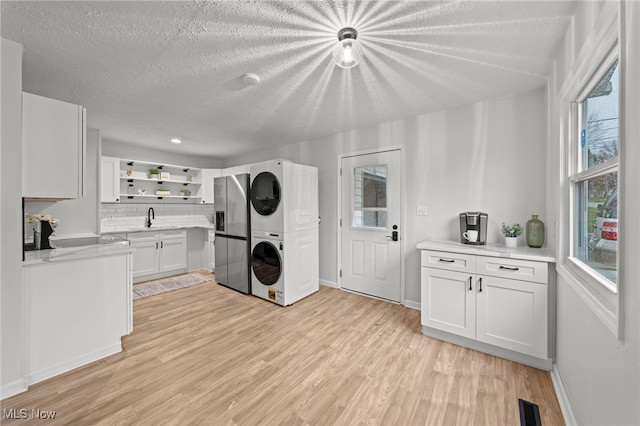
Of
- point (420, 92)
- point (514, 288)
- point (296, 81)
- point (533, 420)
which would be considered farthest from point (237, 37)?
point (533, 420)

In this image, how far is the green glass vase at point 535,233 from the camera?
2242mm

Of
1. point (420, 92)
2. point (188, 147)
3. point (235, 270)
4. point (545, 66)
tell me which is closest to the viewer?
point (545, 66)

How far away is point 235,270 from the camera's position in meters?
3.81

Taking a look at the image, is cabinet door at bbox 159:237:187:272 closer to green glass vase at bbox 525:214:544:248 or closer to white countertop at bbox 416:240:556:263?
white countertop at bbox 416:240:556:263

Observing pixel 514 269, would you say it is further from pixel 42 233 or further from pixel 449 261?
pixel 42 233

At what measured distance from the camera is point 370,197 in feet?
Answer: 11.5

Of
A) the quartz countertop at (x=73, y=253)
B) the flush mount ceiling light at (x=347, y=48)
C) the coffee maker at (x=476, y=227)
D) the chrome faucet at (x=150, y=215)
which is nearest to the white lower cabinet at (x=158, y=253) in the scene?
the chrome faucet at (x=150, y=215)

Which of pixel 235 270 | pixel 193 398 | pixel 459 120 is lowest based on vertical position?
pixel 193 398

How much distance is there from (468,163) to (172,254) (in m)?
4.86

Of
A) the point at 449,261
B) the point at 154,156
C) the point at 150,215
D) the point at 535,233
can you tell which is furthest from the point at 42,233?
the point at 535,233

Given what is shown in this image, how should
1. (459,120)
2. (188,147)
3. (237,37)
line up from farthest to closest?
(188,147), (459,120), (237,37)

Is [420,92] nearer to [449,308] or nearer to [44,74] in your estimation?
[449,308]

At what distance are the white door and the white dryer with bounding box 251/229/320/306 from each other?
513 millimetres

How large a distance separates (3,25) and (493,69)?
338 centimetres
